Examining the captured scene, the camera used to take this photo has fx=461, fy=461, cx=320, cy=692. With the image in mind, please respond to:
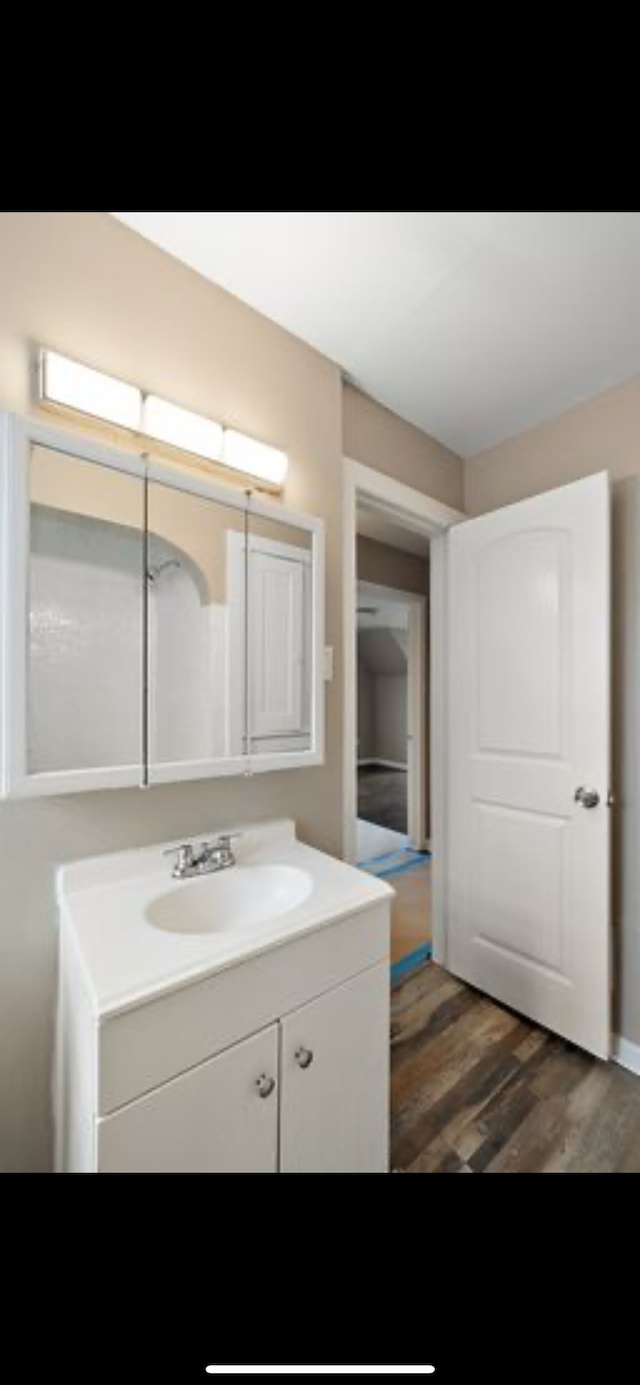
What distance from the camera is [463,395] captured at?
1592 mm

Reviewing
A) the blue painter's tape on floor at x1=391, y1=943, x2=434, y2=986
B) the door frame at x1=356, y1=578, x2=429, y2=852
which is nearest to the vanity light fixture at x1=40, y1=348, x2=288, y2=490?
the blue painter's tape on floor at x1=391, y1=943, x2=434, y2=986

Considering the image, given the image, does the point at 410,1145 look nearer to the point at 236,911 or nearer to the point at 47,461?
the point at 236,911

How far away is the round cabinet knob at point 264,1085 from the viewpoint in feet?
2.50

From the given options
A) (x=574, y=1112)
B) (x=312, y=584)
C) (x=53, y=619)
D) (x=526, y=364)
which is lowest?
(x=574, y=1112)

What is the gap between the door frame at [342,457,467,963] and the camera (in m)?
1.47

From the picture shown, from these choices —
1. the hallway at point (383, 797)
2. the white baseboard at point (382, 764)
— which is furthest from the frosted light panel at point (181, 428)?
the white baseboard at point (382, 764)

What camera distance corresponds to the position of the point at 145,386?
103cm

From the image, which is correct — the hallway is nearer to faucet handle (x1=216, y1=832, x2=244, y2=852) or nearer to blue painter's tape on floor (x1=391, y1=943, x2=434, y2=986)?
blue painter's tape on floor (x1=391, y1=943, x2=434, y2=986)

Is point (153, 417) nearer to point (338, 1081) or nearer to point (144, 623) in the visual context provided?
point (144, 623)

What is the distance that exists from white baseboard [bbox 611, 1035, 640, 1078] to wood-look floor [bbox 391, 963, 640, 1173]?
0.09 ft

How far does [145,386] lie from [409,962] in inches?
90.2

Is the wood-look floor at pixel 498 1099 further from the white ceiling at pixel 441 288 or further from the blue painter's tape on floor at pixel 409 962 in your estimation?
the white ceiling at pixel 441 288
